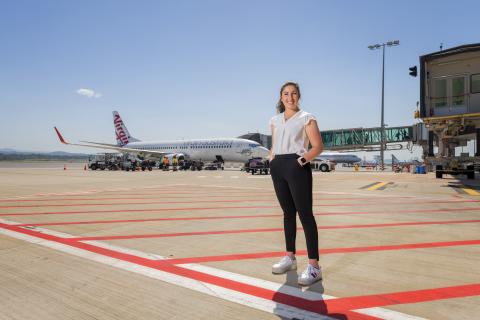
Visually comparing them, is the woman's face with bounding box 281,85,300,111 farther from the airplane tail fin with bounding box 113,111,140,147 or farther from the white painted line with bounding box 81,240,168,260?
the airplane tail fin with bounding box 113,111,140,147

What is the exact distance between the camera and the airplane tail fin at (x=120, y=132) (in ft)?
162

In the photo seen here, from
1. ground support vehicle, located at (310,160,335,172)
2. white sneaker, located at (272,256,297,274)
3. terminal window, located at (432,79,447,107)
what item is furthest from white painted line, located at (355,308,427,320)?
ground support vehicle, located at (310,160,335,172)

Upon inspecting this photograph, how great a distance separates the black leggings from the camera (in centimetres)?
303

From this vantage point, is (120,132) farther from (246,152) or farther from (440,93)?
(440,93)

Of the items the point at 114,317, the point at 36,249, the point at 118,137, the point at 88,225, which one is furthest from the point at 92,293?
the point at 118,137

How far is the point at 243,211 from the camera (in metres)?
7.00

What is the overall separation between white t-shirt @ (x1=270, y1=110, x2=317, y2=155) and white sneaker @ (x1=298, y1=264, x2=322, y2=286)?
1.07 meters

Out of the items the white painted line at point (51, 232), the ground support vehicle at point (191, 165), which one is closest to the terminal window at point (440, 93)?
the white painted line at point (51, 232)

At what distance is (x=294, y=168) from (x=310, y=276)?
966mm

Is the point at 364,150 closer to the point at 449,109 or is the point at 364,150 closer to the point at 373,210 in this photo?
the point at 449,109

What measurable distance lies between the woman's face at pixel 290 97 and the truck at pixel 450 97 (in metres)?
11.2

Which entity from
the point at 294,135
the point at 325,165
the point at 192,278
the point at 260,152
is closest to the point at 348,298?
the point at 192,278

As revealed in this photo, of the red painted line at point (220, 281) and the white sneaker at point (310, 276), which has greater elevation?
the white sneaker at point (310, 276)

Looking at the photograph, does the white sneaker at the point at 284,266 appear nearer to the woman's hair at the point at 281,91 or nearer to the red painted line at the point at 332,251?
the red painted line at the point at 332,251
